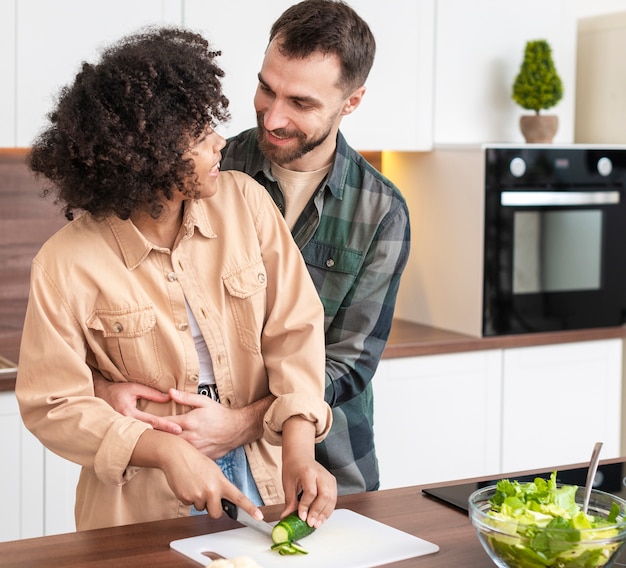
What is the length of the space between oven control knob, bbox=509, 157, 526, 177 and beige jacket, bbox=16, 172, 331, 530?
151 cm

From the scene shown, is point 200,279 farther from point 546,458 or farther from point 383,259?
point 546,458

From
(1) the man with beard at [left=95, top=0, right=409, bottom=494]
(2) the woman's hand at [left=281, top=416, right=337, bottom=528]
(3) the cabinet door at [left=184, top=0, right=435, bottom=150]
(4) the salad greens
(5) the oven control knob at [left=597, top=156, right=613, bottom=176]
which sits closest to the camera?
(4) the salad greens

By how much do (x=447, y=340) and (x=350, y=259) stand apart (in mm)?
1094

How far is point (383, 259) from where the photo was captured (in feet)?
6.18

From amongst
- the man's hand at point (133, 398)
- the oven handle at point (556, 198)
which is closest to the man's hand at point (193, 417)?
the man's hand at point (133, 398)

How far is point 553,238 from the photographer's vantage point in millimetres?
3102

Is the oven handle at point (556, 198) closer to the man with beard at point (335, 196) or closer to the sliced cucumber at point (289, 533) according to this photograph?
the man with beard at point (335, 196)

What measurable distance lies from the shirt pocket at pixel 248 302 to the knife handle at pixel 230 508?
298 millimetres

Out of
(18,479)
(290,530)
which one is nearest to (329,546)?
(290,530)

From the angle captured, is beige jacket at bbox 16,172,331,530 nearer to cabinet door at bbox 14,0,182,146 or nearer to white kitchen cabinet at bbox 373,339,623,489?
cabinet door at bbox 14,0,182,146

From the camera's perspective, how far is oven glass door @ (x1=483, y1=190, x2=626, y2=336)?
2975 millimetres

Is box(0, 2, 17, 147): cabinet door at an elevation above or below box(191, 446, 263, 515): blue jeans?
above

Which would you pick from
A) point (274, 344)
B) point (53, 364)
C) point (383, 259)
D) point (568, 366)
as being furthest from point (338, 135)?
point (568, 366)

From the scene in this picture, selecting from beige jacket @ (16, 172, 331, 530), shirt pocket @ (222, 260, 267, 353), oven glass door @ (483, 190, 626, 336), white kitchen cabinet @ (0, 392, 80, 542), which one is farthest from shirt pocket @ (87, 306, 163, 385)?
oven glass door @ (483, 190, 626, 336)
